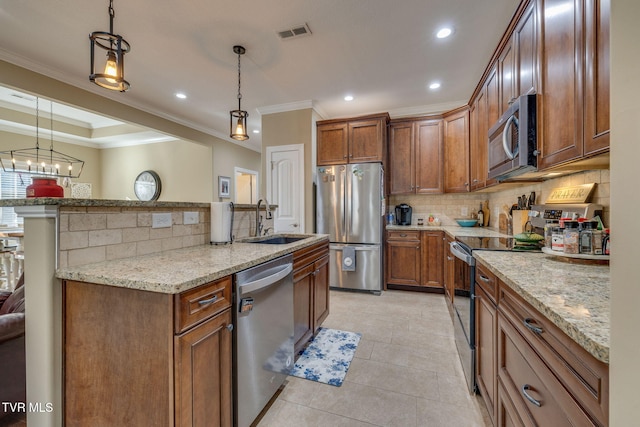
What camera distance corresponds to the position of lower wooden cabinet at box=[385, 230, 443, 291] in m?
3.60

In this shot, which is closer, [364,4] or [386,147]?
[364,4]

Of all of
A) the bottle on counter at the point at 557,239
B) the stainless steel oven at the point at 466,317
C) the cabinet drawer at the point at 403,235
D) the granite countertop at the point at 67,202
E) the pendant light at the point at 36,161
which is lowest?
the stainless steel oven at the point at 466,317

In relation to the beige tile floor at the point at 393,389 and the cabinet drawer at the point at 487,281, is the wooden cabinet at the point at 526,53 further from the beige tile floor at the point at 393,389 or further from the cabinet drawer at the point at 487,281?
the beige tile floor at the point at 393,389

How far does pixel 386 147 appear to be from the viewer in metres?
3.96

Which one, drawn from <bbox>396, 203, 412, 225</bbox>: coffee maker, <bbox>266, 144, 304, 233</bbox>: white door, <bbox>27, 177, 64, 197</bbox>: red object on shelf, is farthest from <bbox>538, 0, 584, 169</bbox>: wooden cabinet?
<bbox>27, 177, 64, 197</bbox>: red object on shelf

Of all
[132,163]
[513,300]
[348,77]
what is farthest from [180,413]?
[132,163]

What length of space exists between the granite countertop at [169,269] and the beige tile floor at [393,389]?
0.95m

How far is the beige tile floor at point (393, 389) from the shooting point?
1.53m

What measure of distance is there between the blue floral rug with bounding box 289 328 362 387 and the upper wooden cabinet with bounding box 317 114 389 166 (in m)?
2.38

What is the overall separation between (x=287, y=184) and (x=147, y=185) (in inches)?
153

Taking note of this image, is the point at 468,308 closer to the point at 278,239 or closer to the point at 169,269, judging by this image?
the point at 278,239

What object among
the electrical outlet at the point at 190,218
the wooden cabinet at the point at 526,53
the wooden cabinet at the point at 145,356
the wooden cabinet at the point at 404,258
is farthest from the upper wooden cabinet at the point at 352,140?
the wooden cabinet at the point at 145,356

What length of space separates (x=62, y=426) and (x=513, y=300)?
2006 millimetres

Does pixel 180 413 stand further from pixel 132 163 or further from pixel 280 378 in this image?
pixel 132 163
